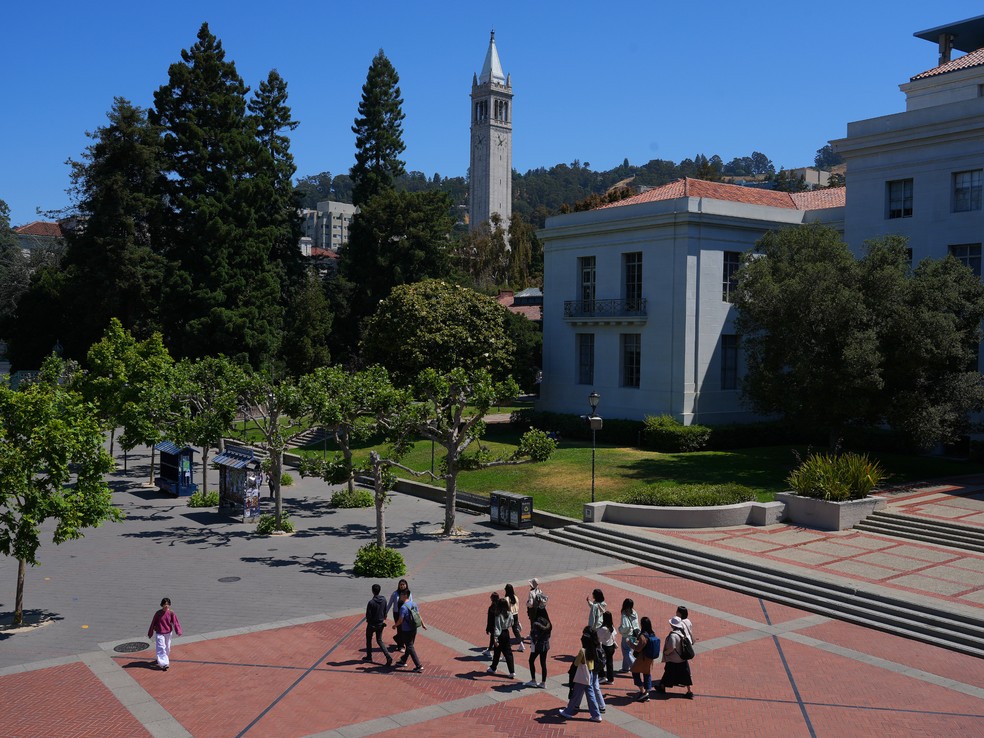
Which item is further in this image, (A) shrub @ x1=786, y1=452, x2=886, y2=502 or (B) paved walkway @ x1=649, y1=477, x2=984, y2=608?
(A) shrub @ x1=786, y1=452, x2=886, y2=502

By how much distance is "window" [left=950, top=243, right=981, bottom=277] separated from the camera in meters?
34.2

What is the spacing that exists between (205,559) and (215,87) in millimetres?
40819

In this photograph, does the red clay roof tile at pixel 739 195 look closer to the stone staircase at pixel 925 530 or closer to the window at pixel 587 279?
the window at pixel 587 279

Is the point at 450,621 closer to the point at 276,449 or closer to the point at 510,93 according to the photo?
the point at 276,449

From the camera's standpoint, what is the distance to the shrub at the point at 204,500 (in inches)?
1218

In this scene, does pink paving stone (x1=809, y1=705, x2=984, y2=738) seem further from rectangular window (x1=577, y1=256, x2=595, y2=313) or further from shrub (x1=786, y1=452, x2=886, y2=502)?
rectangular window (x1=577, y1=256, x2=595, y2=313)

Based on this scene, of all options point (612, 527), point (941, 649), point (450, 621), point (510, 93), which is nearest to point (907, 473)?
point (612, 527)

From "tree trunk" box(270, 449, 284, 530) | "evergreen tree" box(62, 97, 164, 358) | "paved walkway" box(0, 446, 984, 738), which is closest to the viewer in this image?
"paved walkway" box(0, 446, 984, 738)

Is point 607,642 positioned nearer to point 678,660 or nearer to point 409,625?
point 678,660

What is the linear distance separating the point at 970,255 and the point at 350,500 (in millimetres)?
25638

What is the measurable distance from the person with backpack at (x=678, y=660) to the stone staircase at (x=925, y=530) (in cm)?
Result: 1302

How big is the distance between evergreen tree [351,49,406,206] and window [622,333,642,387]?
30.1 meters

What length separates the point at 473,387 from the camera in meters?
25.8

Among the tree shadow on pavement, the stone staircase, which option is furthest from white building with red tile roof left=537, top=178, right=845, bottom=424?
the tree shadow on pavement
